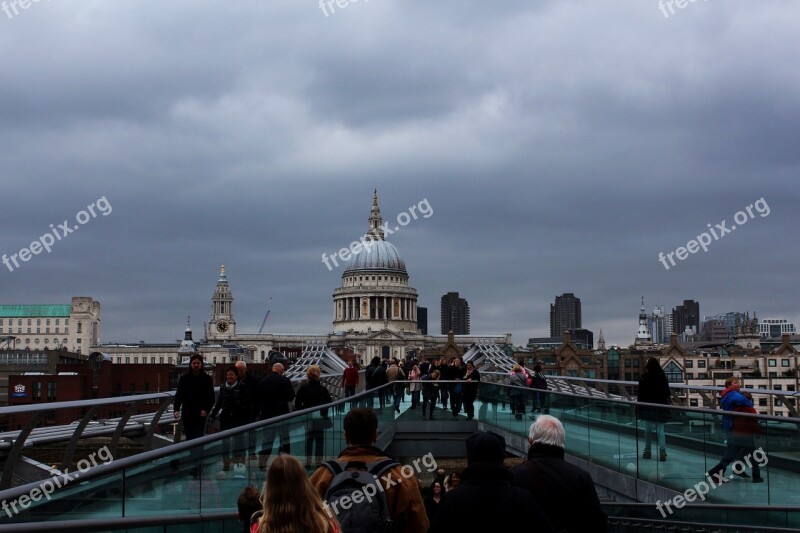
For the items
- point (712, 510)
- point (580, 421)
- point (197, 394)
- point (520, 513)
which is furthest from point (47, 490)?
point (580, 421)

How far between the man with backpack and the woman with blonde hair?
2.87 ft

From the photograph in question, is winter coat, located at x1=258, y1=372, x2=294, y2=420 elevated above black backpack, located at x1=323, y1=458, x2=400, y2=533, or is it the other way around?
winter coat, located at x1=258, y1=372, x2=294, y2=420

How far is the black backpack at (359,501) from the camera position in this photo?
6711 millimetres

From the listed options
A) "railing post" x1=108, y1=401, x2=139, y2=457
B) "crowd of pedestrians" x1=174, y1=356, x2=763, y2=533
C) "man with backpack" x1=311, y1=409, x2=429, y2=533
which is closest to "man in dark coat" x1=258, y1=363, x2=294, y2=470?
"railing post" x1=108, y1=401, x2=139, y2=457

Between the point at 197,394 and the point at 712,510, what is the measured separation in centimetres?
727

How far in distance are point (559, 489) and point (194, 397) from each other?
896cm

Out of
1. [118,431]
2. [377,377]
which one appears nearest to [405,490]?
[118,431]

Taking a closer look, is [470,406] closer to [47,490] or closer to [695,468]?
[695,468]

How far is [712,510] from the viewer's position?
10.6 metres

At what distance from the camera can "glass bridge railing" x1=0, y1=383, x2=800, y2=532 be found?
645 cm

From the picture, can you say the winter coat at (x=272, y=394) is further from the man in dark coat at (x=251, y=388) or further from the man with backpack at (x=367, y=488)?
the man with backpack at (x=367, y=488)

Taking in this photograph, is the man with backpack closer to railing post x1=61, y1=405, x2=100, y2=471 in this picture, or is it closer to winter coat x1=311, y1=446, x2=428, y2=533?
winter coat x1=311, y1=446, x2=428, y2=533

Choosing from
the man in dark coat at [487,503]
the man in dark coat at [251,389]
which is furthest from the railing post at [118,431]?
the man in dark coat at [487,503]

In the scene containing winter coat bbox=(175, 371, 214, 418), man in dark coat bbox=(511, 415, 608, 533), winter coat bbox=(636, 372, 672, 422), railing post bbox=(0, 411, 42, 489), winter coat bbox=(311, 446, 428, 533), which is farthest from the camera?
winter coat bbox=(636, 372, 672, 422)
